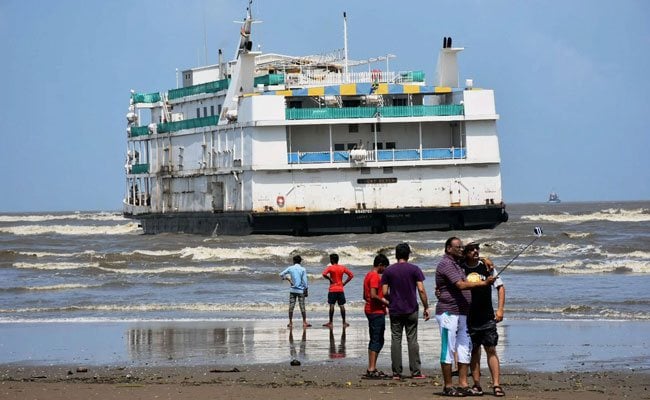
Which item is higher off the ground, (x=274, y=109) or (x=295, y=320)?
(x=274, y=109)

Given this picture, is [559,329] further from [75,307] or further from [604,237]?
[604,237]

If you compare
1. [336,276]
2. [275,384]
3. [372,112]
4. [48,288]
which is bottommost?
[275,384]

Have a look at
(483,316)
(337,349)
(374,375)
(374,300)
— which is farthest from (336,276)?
(483,316)

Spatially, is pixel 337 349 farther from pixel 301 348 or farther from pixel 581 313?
pixel 581 313

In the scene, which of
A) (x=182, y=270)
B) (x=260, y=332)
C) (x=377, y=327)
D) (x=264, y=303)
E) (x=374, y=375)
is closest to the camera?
(x=374, y=375)

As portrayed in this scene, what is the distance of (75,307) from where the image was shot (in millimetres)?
26297

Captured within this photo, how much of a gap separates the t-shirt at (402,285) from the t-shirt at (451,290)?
4.07 feet

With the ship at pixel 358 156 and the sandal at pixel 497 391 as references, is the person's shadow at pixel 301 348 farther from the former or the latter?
the ship at pixel 358 156

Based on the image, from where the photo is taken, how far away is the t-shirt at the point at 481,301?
13.0 m

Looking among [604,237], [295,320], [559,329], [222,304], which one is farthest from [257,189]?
[559,329]

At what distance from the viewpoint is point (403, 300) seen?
47.4ft

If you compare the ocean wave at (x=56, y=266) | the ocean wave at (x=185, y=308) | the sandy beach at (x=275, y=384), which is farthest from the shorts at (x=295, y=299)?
the ocean wave at (x=56, y=266)

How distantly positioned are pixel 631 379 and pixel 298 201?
33.3 metres

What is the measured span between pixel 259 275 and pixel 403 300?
20.4m
